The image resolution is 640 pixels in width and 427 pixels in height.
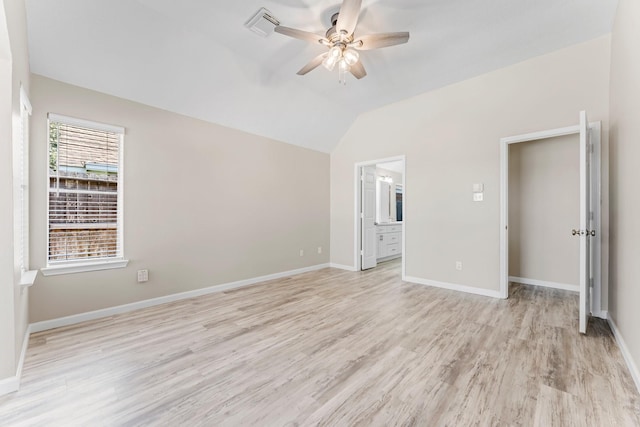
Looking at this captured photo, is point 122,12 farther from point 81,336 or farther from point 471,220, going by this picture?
point 471,220

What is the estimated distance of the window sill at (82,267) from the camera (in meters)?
2.63

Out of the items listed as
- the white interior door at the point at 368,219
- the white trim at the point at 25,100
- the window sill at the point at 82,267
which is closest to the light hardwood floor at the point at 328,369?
the window sill at the point at 82,267

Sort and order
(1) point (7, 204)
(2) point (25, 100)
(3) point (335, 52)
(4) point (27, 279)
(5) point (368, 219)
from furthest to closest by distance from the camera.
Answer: (5) point (368, 219)
(3) point (335, 52)
(2) point (25, 100)
(4) point (27, 279)
(1) point (7, 204)

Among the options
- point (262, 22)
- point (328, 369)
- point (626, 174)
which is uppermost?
point (262, 22)

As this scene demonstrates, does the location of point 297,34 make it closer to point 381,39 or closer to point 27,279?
point 381,39

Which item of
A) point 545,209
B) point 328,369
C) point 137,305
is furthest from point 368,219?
point 137,305

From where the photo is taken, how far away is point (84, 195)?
114 inches

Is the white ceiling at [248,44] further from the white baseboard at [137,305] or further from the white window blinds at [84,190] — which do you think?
the white baseboard at [137,305]

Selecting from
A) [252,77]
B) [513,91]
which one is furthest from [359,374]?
[513,91]

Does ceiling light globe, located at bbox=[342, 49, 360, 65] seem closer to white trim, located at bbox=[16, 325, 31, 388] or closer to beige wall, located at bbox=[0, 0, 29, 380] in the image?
beige wall, located at bbox=[0, 0, 29, 380]

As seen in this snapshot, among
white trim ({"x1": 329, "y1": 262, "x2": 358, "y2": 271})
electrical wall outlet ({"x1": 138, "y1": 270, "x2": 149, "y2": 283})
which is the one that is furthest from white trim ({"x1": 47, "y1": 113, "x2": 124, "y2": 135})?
white trim ({"x1": 329, "y1": 262, "x2": 358, "y2": 271})

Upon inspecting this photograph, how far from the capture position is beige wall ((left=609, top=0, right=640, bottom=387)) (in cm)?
192

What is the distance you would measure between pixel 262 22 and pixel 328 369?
10.3 feet

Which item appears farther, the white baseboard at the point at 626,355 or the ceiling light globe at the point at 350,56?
the ceiling light globe at the point at 350,56
